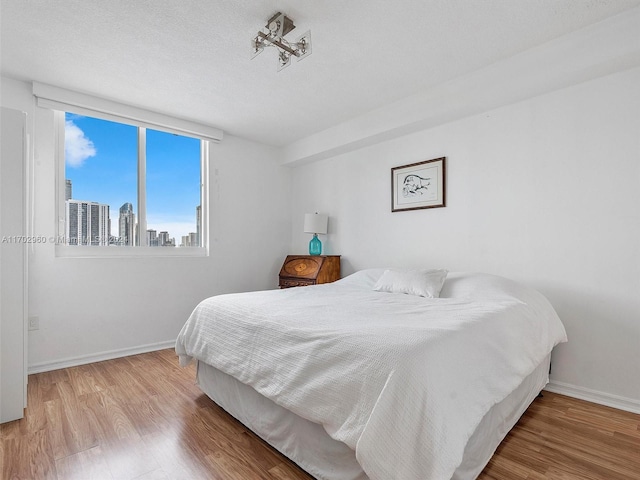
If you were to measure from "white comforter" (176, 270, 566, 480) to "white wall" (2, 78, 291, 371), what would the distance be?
1401 mm

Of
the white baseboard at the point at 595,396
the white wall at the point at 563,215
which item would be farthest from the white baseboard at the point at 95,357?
the white baseboard at the point at 595,396

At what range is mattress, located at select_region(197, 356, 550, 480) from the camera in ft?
4.60

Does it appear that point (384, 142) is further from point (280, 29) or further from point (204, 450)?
point (204, 450)

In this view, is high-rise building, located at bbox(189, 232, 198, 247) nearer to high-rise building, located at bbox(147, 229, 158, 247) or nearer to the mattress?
high-rise building, located at bbox(147, 229, 158, 247)

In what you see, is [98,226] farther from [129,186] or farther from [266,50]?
[266,50]

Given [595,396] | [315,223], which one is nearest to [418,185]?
[315,223]

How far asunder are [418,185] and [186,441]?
112 inches

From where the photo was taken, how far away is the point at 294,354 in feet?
5.09

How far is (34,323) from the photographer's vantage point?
2.88m

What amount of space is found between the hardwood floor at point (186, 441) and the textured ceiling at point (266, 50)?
8.04ft

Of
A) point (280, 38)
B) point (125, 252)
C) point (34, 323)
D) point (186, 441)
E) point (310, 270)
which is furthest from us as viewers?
point (310, 270)

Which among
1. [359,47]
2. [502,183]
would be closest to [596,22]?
[502,183]

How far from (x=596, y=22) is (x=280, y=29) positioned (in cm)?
198

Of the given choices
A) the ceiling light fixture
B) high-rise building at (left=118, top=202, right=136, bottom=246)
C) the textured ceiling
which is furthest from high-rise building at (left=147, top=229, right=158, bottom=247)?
the ceiling light fixture
